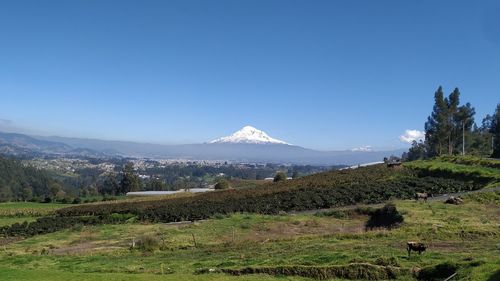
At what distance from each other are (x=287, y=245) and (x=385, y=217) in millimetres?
12151

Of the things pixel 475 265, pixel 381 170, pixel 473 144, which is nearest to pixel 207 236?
pixel 475 265

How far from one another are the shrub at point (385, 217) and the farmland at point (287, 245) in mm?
763

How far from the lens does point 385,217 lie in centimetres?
3544

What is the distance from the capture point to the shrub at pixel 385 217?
33.2 meters

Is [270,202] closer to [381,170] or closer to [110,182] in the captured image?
[381,170]

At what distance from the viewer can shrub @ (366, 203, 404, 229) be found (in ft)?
109

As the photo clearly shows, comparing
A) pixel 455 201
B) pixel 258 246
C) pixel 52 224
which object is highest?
pixel 455 201

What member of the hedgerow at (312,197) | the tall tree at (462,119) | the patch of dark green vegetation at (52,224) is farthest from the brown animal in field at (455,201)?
the tall tree at (462,119)

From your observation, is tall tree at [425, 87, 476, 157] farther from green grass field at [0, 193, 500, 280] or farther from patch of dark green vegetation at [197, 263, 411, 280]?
patch of dark green vegetation at [197, 263, 411, 280]

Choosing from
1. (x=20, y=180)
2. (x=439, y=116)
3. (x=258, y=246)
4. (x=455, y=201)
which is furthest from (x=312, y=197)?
(x=20, y=180)

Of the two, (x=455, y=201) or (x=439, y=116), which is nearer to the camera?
(x=455, y=201)

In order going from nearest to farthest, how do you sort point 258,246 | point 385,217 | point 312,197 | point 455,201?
point 258,246
point 385,217
point 455,201
point 312,197

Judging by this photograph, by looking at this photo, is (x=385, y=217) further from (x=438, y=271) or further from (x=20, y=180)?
(x=20, y=180)

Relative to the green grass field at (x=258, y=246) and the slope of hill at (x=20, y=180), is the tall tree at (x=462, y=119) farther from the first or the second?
the slope of hill at (x=20, y=180)
